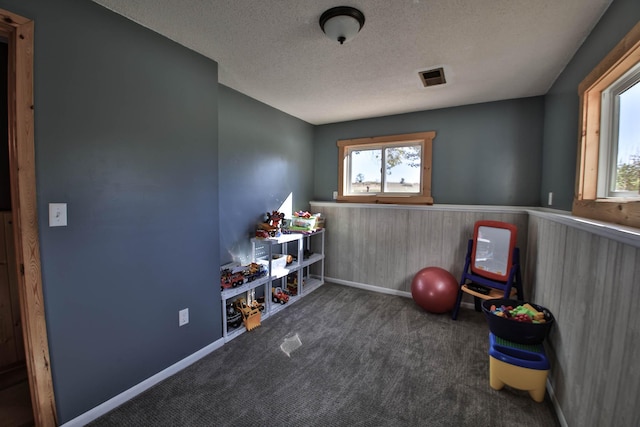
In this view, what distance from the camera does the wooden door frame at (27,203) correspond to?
1.23 metres

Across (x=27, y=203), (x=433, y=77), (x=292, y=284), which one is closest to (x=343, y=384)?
(x=292, y=284)

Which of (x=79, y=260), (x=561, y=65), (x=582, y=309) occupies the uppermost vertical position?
(x=561, y=65)

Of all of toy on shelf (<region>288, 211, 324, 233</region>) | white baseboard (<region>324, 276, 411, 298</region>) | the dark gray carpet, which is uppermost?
toy on shelf (<region>288, 211, 324, 233</region>)

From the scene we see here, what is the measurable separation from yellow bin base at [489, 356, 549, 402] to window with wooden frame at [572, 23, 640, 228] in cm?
101

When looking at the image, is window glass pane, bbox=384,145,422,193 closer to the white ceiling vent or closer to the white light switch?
the white ceiling vent

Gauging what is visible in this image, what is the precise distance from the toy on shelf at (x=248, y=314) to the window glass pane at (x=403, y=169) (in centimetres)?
236

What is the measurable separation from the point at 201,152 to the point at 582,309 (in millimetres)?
2591

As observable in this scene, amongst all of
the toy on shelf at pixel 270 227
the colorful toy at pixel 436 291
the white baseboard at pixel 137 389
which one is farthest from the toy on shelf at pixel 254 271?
the colorful toy at pixel 436 291

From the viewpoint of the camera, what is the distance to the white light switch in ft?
4.39

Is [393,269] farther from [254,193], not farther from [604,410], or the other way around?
[604,410]

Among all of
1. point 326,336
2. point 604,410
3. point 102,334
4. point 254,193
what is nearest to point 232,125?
point 254,193

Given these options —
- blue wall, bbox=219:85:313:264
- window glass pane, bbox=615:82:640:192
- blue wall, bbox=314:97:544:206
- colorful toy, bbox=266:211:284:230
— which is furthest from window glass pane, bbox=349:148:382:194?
window glass pane, bbox=615:82:640:192

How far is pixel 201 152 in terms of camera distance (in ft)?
6.70

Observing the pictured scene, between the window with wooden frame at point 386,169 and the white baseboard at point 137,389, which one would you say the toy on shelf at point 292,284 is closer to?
the white baseboard at point 137,389
